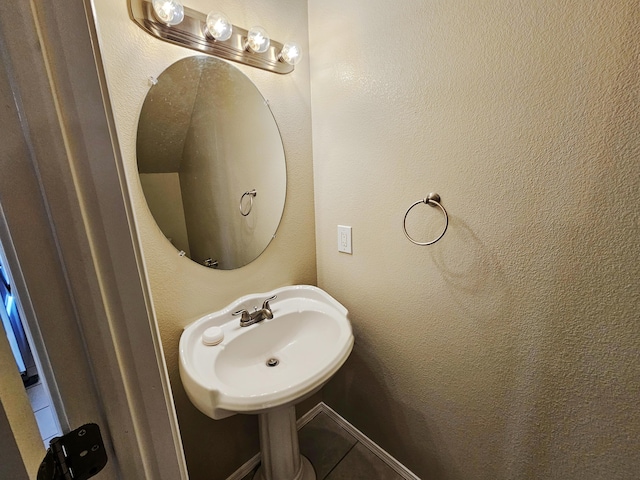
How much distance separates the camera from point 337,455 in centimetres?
130

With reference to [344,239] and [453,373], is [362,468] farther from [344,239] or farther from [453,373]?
[344,239]

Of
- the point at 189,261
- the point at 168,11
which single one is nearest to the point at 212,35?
the point at 168,11

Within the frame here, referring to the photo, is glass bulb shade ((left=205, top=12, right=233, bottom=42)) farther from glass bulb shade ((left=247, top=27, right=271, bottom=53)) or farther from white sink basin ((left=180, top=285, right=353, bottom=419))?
white sink basin ((left=180, top=285, right=353, bottom=419))

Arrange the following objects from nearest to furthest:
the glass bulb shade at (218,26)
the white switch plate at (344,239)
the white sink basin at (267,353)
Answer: the white sink basin at (267,353) → the glass bulb shade at (218,26) → the white switch plate at (344,239)

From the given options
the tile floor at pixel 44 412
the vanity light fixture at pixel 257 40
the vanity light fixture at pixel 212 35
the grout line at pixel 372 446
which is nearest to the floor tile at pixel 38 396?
the tile floor at pixel 44 412

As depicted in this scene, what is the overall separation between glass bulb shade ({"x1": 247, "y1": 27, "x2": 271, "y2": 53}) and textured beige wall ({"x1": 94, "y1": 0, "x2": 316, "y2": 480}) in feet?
0.23

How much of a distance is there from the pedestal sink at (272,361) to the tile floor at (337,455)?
9 cm

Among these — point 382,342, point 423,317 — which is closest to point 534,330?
point 423,317

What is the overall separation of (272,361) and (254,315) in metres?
0.20

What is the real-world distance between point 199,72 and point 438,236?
104 centimetres

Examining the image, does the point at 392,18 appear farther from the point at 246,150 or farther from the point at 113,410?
the point at 113,410

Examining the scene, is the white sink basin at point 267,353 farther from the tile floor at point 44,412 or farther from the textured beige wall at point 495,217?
the tile floor at point 44,412

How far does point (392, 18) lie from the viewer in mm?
881

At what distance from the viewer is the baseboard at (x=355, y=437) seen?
1188 mm
